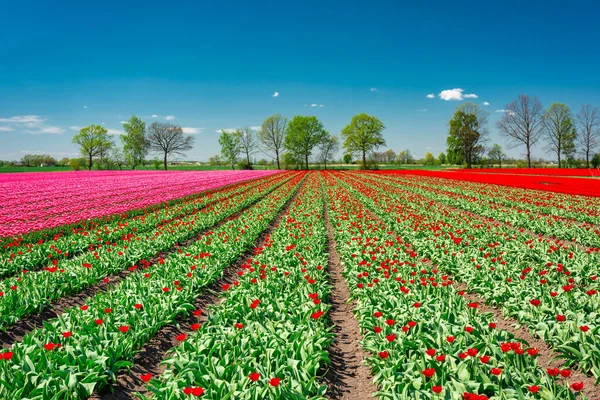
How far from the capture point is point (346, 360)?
169 inches

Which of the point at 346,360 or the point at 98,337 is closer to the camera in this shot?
the point at 98,337

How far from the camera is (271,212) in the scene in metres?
15.5

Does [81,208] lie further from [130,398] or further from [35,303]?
[130,398]

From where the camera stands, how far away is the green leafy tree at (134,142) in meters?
89.1

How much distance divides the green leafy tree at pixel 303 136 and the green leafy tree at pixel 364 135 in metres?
11.6

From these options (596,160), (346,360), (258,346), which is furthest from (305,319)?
(596,160)

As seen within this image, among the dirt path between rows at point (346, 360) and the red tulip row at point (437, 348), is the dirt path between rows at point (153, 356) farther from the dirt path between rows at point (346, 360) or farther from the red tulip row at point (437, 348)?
the red tulip row at point (437, 348)

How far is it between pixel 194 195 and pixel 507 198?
20841mm

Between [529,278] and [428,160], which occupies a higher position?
[428,160]

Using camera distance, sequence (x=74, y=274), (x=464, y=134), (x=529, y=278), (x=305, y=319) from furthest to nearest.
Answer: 1. (x=464, y=134)
2. (x=74, y=274)
3. (x=529, y=278)
4. (x=305, y=319)

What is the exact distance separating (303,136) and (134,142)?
47.4 m

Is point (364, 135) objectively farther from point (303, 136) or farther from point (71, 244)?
point (71, 244)

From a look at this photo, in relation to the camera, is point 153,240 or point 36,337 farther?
point 153,240

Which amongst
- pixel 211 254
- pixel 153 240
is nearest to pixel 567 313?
pixel 211 254
